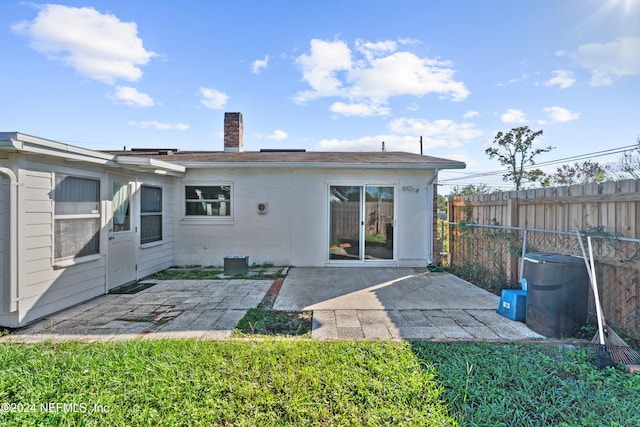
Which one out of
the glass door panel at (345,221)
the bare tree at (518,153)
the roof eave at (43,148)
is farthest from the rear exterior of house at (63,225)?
the bare tree at (518,153)

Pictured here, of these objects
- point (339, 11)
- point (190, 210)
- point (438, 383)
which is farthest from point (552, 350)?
point (339, 11)

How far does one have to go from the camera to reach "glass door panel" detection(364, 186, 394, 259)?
7418mm

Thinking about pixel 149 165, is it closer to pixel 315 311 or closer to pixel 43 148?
pixel 43 148

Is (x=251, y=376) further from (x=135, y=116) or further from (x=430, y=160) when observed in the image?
(x=135, y=116)

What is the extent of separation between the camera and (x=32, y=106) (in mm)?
10055

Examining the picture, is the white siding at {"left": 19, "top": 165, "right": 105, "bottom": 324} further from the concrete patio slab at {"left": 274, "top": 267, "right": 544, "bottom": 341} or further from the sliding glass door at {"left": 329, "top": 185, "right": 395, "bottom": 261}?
the sliding glass door at {"left": 329, "top": 185, "right": 395, "bottom": 261}

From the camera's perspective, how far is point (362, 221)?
7383 millimetres

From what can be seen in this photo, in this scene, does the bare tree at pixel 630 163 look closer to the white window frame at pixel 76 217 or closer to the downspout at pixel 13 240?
the white window frame at pixel 76 217

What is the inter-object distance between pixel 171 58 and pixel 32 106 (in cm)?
606

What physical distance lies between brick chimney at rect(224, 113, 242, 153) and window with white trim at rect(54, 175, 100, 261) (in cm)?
566

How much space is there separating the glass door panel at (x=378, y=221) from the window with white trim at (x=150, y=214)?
5115 millimetres

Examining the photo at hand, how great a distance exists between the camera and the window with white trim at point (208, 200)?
7.62m

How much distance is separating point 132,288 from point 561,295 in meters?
6.74

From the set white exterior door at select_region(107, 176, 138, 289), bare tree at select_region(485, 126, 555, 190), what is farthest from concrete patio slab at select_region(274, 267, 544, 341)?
bare tree at select_region(485, 126, 555, 190)
